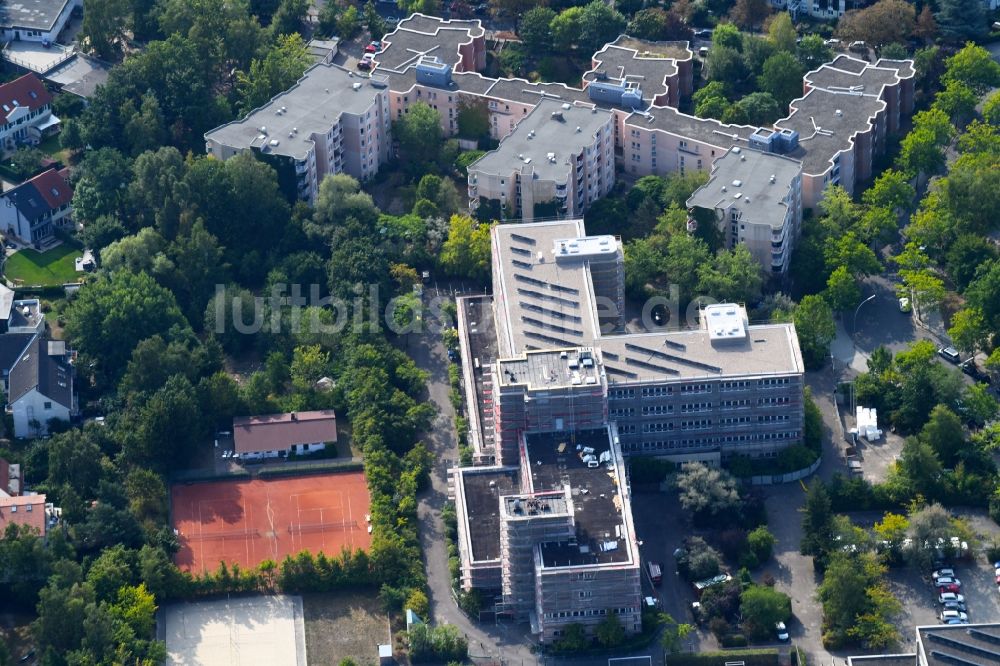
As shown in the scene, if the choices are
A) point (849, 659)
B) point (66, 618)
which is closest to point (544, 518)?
point (849, 659)

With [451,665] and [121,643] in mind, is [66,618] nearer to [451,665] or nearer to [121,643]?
A: [121,643]

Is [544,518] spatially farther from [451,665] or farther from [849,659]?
[849,659]

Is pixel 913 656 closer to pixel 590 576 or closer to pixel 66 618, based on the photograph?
pixel 590 576

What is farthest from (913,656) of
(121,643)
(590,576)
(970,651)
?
(121,643)

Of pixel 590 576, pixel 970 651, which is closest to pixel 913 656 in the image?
pixel 970 651

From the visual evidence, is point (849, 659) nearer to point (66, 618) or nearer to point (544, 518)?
point (544, 518)
